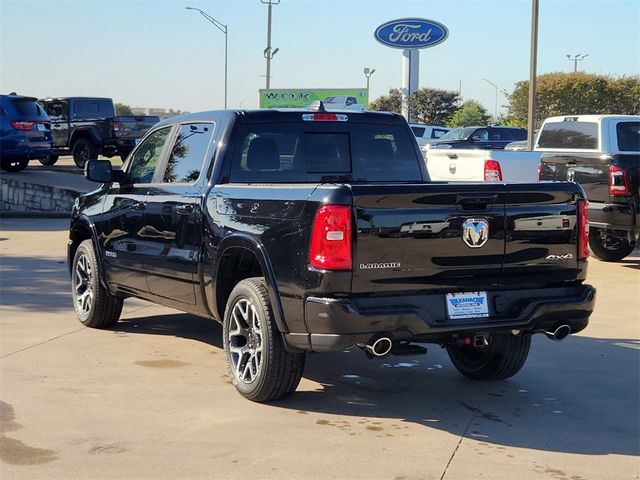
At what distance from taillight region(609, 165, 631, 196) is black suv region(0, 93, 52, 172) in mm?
15058

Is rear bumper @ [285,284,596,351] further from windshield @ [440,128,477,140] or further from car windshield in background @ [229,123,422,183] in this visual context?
windshield @ [440,128,477,140]

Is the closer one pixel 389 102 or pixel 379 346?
pixel 379 346

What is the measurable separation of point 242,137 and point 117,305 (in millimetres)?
2421

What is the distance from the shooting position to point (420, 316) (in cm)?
535

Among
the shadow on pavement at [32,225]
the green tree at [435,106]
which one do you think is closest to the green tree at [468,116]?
the green tree at [435,106]

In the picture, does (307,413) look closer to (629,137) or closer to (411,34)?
(629,137)

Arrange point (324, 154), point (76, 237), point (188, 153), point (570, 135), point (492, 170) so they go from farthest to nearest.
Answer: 1. point (570, 135)
2. point (492, 170)
3. point (76, 237)
4. point (188, 153)
5. point (324, 154)

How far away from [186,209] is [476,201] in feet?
7.22

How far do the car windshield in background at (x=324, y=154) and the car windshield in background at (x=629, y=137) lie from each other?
20.9ft

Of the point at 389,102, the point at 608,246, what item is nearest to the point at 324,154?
the point at 608,246

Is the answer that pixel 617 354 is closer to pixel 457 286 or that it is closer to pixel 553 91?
pixel 457 286

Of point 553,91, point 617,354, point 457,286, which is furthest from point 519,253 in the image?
point 553,91

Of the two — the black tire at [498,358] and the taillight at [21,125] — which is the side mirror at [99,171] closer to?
the black tire at [498,358]

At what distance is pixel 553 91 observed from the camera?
49875 millimetres
